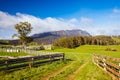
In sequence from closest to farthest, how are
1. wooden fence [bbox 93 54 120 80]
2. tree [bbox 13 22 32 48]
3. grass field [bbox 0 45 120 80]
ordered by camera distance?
wooden fence [bbox 93 54 120 80], grass field [bbox 0 45 120 80], tree [bbox 13 22 32 48]

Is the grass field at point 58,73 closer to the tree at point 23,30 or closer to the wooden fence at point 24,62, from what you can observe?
the wooden fence at point 24,62

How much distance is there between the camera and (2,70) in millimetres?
19375

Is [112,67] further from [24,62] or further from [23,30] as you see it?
[23,30]

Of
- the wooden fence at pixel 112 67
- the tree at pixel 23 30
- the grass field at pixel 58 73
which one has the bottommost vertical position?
the grass field at pixel 58 73

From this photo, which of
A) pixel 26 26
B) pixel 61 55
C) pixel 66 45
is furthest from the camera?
pixel 66 45

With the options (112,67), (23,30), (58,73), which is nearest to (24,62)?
(58,73)

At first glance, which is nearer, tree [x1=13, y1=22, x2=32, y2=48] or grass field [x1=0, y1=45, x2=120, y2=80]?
grass field [x1=0, y1=45, x2=120, y2=80]

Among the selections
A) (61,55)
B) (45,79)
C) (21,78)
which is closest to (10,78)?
(21,78)

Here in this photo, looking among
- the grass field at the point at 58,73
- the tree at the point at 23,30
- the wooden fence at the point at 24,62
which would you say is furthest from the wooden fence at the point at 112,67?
the tree at the point at 23,30

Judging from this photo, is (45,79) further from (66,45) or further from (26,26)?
(66,45)

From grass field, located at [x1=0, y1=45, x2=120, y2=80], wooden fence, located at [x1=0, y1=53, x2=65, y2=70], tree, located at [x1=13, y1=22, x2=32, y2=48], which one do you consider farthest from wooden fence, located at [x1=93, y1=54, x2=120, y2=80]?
tree, located at [x1=13, y1=22, x2=32, y2=48]

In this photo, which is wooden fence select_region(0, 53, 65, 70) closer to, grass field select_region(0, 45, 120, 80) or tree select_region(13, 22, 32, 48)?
grass field select_region(0, 45, 120, 80)

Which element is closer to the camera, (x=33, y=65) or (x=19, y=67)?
(x=19, y=67)

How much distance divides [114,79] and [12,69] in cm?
1107
